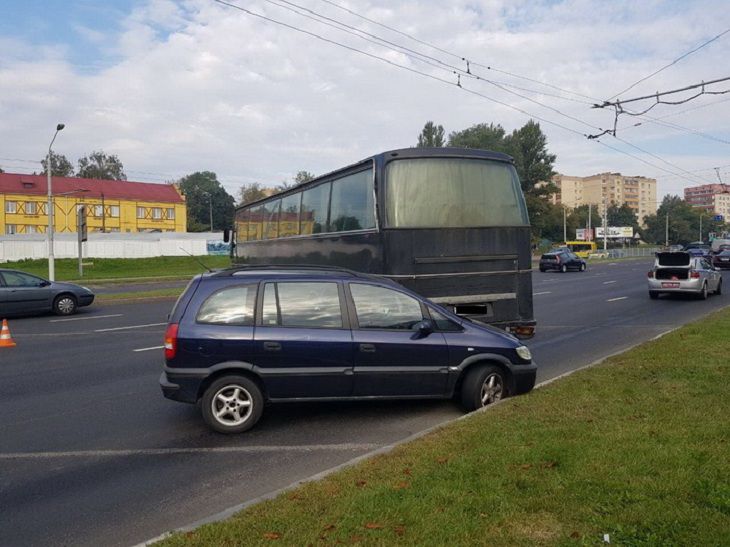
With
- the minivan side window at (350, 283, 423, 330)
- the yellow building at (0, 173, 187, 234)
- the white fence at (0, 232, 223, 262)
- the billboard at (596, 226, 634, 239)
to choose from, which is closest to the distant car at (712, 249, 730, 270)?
the white fence at (0, 232, 223, 262)

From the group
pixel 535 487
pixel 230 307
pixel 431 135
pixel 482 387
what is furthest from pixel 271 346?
pixel 431 135

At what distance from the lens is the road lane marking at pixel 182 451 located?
574 cm

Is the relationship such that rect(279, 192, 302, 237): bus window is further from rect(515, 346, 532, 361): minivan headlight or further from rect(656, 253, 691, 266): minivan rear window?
rect(656, 253, 691, 266): minivan rear window

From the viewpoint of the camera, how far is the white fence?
5034 cm

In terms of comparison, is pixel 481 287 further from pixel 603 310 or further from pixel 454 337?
pixel 603 310

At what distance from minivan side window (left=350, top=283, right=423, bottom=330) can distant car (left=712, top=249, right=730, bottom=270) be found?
4035 centimetres

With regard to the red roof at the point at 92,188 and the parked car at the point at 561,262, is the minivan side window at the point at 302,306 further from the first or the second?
the red roof at the point at 92,188

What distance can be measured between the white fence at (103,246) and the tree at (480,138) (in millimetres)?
39780

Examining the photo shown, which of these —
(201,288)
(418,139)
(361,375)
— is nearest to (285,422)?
(361,375)

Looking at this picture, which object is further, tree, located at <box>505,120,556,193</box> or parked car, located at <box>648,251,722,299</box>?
tree, located at <box>505,120,556,193</box>

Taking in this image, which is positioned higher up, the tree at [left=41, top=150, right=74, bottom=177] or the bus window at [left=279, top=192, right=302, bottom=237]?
the tree at [left=41, top=150, right=74, bottom=177]

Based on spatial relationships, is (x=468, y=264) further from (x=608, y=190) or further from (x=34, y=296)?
(x=608, y=190)

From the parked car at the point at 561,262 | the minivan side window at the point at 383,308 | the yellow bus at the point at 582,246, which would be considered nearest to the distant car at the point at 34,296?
the minivan side window at the point at 383,308

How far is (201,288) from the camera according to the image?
6504mm
